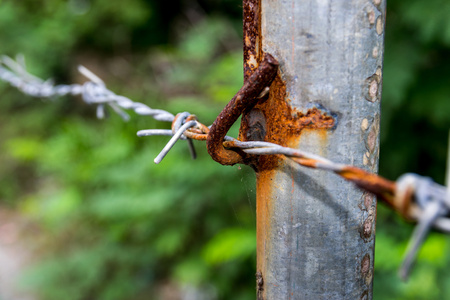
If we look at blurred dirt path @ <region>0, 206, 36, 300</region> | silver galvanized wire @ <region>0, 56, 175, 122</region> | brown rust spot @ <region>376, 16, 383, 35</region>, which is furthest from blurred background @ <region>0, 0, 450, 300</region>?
brown rust spot @ <region>376, 16, 383, 35</region>

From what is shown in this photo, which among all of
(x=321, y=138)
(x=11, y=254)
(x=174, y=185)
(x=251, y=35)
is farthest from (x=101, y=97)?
(x=11, y=254)

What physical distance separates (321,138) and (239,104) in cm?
13

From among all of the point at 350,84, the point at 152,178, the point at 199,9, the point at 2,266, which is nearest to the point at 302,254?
the point at 350,84

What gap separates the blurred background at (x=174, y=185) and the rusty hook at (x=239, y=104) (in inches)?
59.2

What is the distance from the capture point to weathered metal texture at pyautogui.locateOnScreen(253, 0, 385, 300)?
1.81 ft

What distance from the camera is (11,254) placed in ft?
12.5

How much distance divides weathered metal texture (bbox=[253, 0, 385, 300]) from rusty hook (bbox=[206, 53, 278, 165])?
0.7 inches

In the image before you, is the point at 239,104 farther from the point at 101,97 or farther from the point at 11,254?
the point at 11,254

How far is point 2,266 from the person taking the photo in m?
3.64

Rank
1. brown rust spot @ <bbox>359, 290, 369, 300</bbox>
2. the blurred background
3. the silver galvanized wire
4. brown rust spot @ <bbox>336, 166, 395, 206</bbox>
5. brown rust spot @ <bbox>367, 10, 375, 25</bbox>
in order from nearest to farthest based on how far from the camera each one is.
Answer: brown rust spot @ <bbox>336, 166, 395, 206</bbox> → brown rust spot @ <bbox>367, 10, 375, 25</bbox> → brown rust spot @ <bbox>359, 290, 369, 300</bbox> → the silver galvanized wire → the blurred background

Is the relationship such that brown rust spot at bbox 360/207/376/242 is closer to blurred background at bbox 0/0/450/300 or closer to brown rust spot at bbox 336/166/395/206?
brown rust spot at bbox 336/166/395/206

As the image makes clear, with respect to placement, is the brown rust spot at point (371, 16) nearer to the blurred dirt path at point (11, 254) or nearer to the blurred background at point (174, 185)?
the blurred background at point (174, 185)

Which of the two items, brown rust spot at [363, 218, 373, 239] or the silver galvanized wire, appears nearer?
brown rust spot at [363, 218, 373, 239]

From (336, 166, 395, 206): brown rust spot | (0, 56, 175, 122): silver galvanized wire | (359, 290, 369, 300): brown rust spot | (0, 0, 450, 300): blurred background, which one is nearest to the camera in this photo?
(336, 166, 395, 206): brown rust spot
